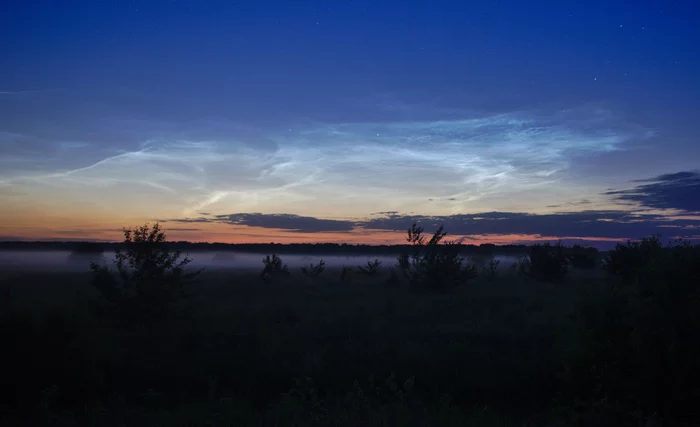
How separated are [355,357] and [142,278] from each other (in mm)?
9482

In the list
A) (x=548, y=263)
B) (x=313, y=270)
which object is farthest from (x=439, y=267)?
(x=313, y=270)

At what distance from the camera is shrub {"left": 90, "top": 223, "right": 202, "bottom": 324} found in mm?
18422

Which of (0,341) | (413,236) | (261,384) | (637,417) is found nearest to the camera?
(637,417)

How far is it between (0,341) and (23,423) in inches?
150

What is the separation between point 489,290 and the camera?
33.6 meters

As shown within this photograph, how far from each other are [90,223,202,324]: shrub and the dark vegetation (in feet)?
0.17

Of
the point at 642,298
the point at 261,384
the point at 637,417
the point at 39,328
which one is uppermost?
the point at 642,298

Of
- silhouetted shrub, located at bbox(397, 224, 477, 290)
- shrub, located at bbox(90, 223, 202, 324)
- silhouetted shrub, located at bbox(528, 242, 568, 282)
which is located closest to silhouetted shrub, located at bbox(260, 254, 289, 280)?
silhouetted shrub, located at bbox(397, 224, 477, 290)

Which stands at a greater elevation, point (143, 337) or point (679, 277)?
point (679, 277)

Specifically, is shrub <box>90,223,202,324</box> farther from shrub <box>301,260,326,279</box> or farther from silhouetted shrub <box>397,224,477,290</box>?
shrub <box>301,260,326,279</box>

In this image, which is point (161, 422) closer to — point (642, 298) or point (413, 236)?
point (642, 298)

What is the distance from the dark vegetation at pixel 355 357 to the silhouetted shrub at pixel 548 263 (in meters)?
14.6

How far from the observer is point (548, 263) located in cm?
3969

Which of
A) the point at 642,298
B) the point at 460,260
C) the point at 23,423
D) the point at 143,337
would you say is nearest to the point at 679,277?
the point at 642,298
